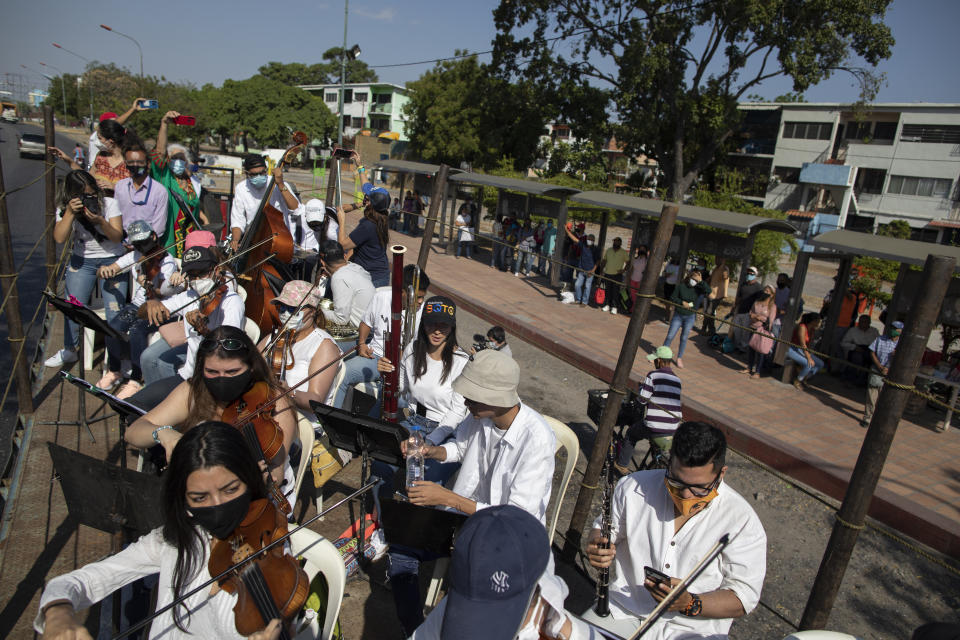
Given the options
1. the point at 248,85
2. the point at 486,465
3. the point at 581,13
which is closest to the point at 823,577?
the point at 486,465

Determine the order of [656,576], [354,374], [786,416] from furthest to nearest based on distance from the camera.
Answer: [786,416]
[354,374]
[656,576]

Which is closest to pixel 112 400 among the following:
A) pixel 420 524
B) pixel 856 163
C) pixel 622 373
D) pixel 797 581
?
pixel 420 524

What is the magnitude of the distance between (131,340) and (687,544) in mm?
4596

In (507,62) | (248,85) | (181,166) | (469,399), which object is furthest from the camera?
(248,85)

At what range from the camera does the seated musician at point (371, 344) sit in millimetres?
4402

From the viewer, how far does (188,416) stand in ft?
9.17

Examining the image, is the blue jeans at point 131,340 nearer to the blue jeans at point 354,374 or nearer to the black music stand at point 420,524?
the blue jeans at point 354,374

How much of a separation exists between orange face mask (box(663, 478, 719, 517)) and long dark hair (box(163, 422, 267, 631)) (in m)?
1.69

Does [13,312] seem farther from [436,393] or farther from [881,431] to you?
[881,431]

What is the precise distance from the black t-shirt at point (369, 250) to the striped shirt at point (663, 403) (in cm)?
324

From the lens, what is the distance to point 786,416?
23.7ft

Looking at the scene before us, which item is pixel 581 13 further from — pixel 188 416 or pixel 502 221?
pixel 188 416

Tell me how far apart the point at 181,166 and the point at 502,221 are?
979 cm

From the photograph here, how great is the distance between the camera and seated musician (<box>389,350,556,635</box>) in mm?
2520
